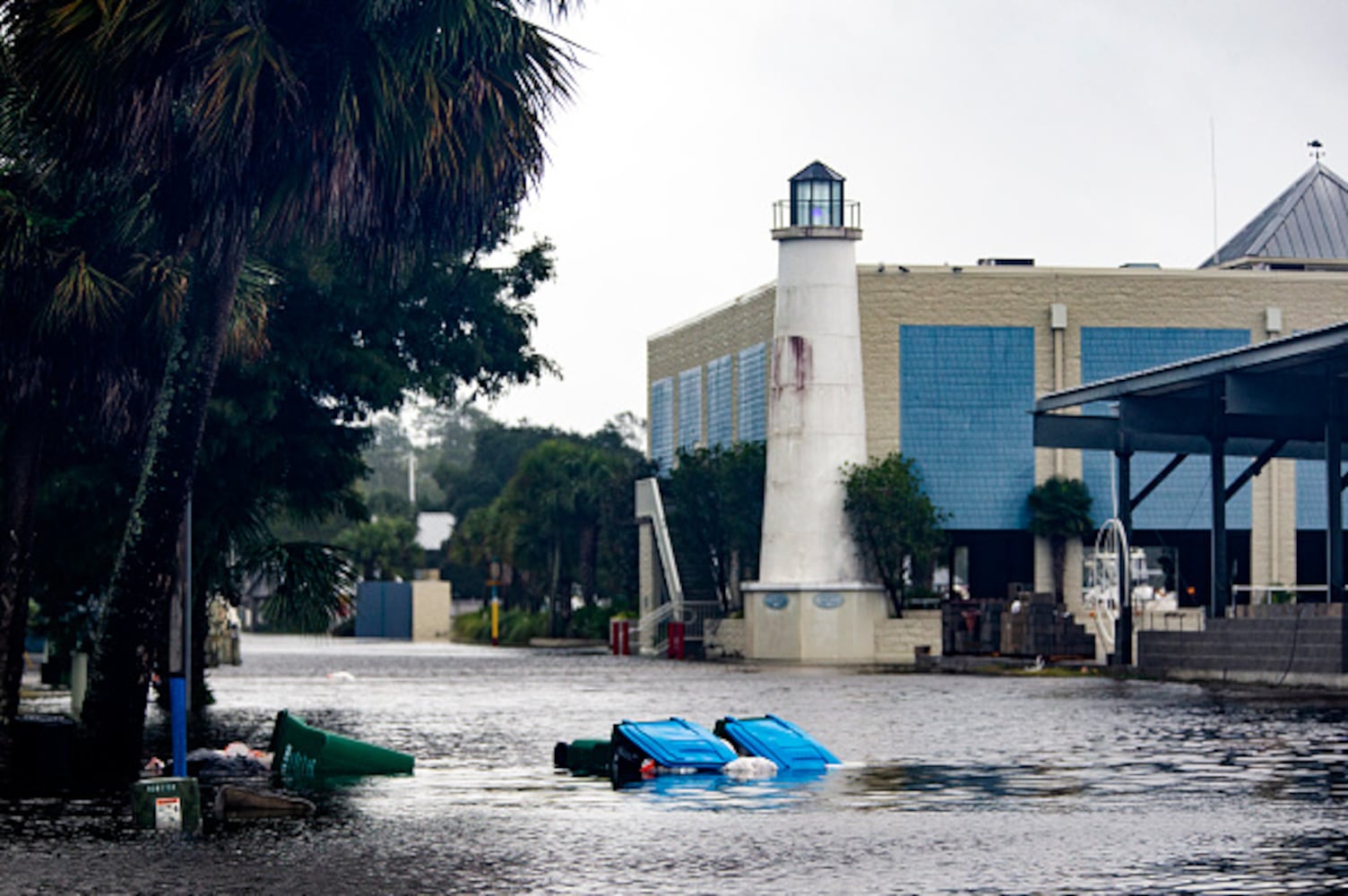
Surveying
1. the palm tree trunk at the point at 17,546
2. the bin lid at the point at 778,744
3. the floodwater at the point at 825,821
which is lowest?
the floodwater at the point at 825,821

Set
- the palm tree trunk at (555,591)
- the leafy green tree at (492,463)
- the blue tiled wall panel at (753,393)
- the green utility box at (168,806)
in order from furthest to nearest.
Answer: the leafy green tree at (492,463) → the palm tree trunk at (555,591) → the blue tiled wall panel at (753,393) → the green utility box at (168,806)

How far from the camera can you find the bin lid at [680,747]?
21.1m

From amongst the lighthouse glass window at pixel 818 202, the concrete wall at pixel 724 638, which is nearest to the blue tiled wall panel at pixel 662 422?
the concrete wall at pixel 724 638

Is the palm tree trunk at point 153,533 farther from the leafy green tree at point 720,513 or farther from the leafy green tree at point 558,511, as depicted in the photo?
the leafy green tree at point 558,511

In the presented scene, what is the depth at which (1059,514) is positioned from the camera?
236ft

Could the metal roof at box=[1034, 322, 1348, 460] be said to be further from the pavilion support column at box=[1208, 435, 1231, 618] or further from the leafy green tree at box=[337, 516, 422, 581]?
the leafy green tree at box=[337, 516, 422, 581]

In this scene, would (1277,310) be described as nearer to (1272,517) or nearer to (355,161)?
(1272,517)

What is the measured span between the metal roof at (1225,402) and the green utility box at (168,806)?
28251 millimetres

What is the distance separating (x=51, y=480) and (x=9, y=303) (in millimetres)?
7031

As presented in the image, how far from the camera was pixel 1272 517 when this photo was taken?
7525 cm

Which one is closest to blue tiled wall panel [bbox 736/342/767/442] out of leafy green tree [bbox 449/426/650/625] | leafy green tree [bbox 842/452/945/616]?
leafy green tree [bbox 449/426/650/625]

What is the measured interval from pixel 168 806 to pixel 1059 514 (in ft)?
189

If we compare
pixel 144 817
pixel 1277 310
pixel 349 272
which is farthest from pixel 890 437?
pixel 144 817

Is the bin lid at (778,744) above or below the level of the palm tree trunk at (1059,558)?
below
